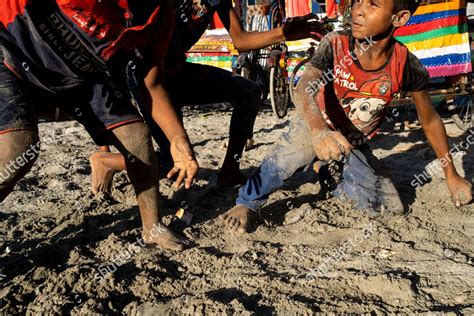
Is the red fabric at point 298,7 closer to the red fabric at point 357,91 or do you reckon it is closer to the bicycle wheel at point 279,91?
the bicycle wheel at point 279,91

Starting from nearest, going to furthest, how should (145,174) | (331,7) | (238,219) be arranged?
(145,174) → (238,219) → (331,7)

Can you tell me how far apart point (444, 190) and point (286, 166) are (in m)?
1.28

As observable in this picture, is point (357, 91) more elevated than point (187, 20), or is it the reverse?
point (187, 20)

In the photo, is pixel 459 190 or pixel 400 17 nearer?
pixel 400 17

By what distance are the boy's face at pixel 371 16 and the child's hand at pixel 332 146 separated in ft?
2.67

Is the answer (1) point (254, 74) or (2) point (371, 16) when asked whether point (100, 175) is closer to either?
(2) point (371, 16)

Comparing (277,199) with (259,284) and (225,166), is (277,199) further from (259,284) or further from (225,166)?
(259,284)

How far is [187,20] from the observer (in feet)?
11.0

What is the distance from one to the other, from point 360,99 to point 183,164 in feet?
4.78

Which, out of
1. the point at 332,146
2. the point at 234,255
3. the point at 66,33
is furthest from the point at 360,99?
the point at 66,33

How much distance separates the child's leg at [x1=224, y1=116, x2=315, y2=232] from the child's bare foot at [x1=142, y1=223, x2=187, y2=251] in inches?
15.3

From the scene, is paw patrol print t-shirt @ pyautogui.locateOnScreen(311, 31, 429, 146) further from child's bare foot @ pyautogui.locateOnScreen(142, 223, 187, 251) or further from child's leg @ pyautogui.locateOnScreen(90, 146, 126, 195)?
child's leg @ pyautogui.locateOnScreen(90, 146, 126, 195)

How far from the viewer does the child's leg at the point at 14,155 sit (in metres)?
2.05

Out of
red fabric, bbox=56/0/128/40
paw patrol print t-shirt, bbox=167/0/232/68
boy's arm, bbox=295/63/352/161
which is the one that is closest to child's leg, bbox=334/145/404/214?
boy's arm, bbox=295/63/352/161
